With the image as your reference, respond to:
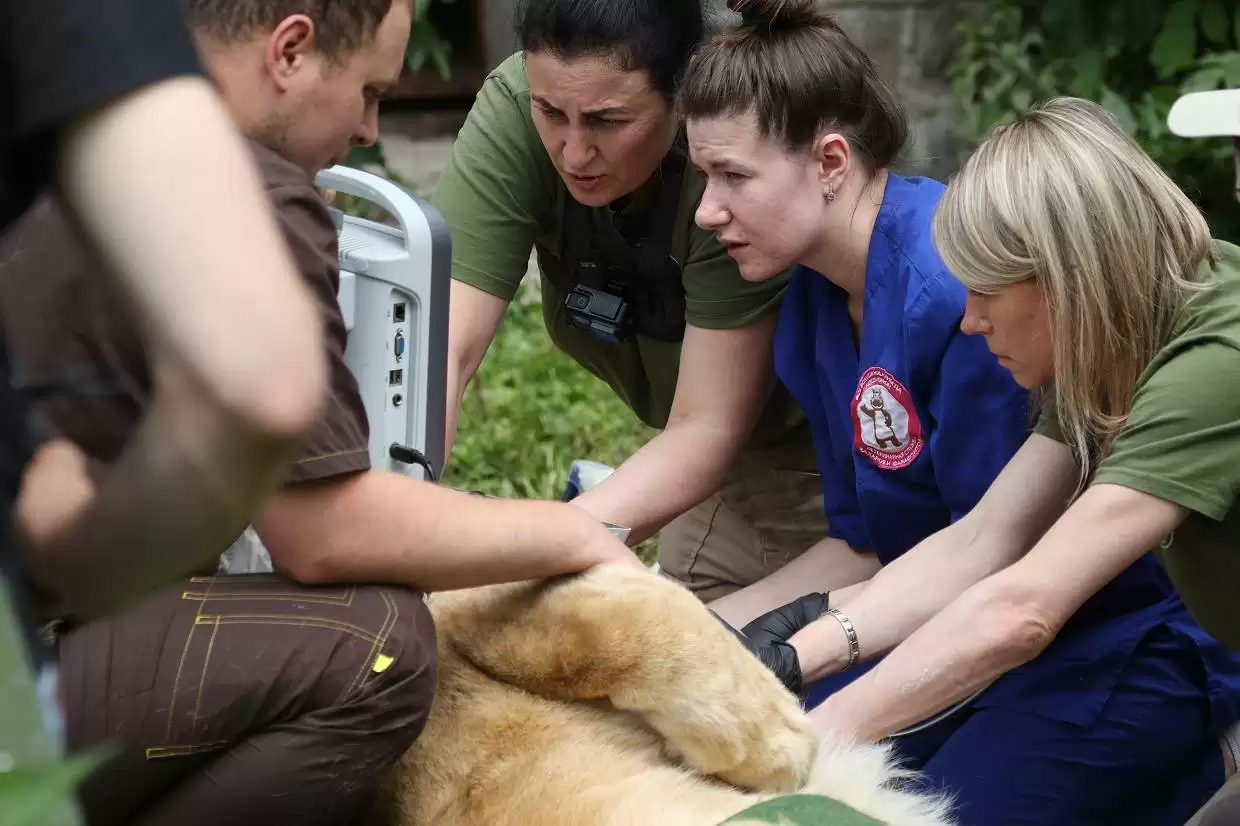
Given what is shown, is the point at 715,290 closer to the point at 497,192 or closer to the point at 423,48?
the point at 497,192

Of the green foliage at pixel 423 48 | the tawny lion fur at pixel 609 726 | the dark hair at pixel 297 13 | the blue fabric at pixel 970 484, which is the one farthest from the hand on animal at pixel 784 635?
the green foliage at pixel 423 48

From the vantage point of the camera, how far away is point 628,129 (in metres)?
2.16

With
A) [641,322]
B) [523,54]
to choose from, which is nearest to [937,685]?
[641,322]

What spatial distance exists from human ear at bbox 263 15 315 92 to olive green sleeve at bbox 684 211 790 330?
0.97 metres

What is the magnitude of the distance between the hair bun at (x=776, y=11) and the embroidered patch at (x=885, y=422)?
0.50 m

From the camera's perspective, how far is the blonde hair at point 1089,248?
1.72m

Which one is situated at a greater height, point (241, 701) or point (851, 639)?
point (241, 701)

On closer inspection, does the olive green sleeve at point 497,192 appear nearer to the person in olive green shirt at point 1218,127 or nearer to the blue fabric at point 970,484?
the blue fabric at point 970,484

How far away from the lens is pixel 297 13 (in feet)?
4.38

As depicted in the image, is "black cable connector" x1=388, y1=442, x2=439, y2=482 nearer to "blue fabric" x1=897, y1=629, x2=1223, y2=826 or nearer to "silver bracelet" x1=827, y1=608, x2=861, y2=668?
"silver bracelet" x1=827, y1=608, x2=861, y2=668

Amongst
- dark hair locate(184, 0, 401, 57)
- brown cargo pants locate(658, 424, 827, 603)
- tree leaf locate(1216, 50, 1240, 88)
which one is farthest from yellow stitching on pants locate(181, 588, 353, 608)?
tree leaf locate(1216, 50, 1240, 88)

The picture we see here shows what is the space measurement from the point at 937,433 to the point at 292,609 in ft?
3.13

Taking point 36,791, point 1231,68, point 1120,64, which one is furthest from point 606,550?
point 1120,64

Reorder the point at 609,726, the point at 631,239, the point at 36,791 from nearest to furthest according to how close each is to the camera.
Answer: the point at 36,791 → the point at 609,726 → the point at 631,239
